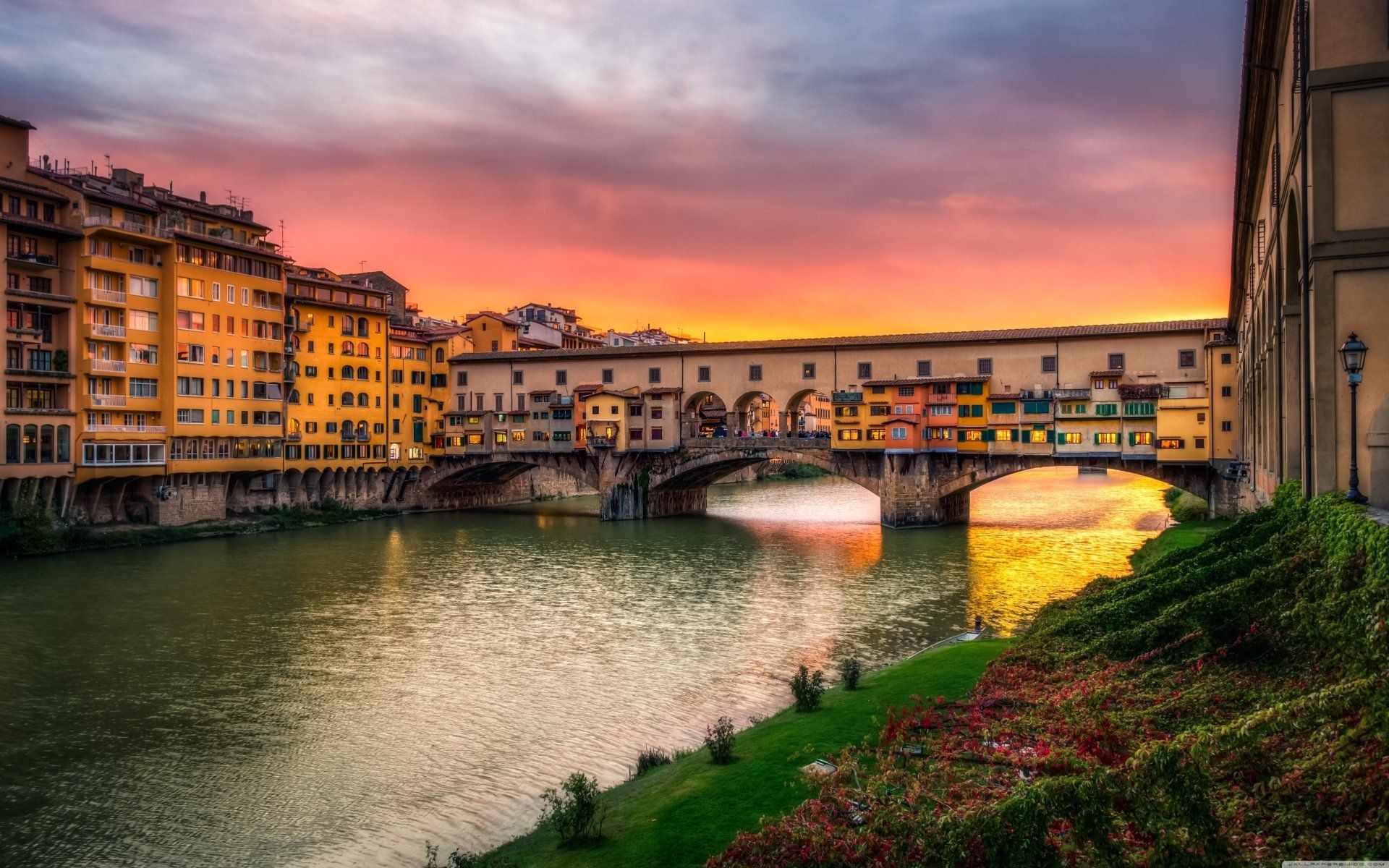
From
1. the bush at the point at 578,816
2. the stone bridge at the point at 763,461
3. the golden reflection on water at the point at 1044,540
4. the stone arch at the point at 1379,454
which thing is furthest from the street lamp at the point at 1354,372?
the stone bridge at the point at 763,461

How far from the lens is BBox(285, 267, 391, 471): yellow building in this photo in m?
61.8

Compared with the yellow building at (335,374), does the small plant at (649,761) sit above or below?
below

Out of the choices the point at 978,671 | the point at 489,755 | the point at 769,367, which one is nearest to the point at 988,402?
the point at 769,367

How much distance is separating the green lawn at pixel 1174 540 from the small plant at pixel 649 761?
23.7 meters

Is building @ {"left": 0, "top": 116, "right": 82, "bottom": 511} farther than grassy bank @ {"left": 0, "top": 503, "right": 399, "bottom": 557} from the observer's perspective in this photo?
Yes

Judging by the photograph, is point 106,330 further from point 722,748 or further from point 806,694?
point 722,748

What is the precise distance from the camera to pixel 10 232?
45.4 m

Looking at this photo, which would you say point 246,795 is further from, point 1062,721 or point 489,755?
point 1062,721

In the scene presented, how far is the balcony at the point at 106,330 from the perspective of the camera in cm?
4853

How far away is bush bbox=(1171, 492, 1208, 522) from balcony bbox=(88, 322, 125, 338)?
57.5 meters

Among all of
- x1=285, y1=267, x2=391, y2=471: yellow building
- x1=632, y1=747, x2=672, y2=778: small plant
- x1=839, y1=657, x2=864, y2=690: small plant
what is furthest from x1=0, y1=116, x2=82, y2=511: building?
x1=839, y1=657, x2=864, y2=690: small plant

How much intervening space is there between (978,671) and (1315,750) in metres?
9.46

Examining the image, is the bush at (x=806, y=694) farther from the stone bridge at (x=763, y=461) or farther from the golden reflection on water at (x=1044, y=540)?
the stone bridge at (x=763, y=461)

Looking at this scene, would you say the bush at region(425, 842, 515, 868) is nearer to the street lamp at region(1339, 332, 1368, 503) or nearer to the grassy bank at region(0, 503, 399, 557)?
the street lamp at region(1339, 332, 1368, 503)
